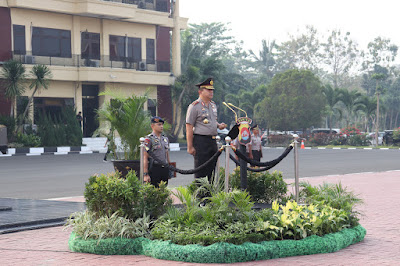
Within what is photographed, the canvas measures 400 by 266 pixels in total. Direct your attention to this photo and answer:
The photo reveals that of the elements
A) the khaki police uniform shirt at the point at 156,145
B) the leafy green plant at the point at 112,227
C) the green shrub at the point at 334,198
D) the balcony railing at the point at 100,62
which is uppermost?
the balcony railing at the point at 100,62

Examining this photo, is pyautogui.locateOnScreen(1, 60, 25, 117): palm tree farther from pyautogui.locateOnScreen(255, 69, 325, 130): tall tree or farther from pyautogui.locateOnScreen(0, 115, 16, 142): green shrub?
pyautogui.locateOnScreen(255, 69, 325, 130): tall tree

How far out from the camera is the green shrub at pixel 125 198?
7906mm

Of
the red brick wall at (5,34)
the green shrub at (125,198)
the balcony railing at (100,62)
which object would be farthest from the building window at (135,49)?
the green shrub at (125,198)

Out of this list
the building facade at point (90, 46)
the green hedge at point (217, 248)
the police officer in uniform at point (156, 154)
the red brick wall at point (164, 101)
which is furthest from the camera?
the red brick wall at point (164, 101)

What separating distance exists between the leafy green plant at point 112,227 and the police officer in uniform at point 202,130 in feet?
6.22

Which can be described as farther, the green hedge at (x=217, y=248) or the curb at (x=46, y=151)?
the curb at (x=46, y=151)

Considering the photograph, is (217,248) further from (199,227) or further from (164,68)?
(164,68)

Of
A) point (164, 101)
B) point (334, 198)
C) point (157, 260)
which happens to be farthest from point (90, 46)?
point (157, 260)

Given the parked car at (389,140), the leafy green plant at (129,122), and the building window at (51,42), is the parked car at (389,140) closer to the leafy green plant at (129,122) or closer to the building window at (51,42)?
the building window at (51,42)

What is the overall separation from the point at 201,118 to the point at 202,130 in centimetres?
18

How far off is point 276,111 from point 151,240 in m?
42.5

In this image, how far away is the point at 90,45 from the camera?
40.8 metres

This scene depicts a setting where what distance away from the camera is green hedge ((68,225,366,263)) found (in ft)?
22.4

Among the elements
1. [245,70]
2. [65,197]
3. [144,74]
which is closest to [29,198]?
[65,197]
